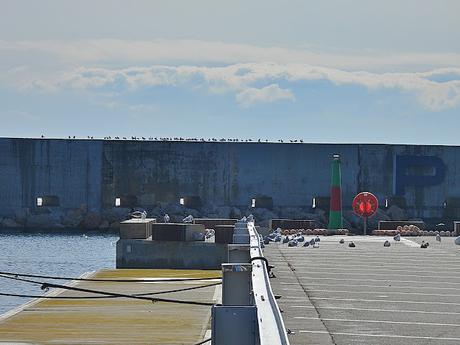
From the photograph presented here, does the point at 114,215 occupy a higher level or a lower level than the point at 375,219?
higher

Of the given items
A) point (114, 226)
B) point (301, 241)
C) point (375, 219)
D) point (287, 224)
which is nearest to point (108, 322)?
point (301, 241)

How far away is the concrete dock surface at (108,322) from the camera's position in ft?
64.5

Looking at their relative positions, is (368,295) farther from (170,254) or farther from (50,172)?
(50,172)

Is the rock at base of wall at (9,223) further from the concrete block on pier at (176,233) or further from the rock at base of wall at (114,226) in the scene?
the concrete block on pier at (176,233)

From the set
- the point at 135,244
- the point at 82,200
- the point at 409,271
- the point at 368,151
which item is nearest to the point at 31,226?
the point at 82,200

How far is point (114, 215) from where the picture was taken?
244 ft

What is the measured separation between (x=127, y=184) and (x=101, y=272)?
3716cm

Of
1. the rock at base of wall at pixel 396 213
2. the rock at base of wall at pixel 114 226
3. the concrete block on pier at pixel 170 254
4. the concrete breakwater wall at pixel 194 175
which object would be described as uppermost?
the concrete breakwater wall at pixel 194 175

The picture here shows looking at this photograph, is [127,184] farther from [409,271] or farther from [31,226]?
[409,271]

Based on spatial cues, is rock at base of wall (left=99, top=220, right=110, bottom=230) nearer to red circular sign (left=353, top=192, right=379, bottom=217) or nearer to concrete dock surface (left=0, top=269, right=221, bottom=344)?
red circular sign (left=353, top=192, right=379, bottom=217)

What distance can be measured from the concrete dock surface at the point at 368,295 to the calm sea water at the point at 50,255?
10.6m

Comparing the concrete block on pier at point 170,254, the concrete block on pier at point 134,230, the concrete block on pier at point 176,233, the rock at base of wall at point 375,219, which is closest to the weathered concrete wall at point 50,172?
the rock at base of wall at point 375,219

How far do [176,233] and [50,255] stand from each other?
1681 centimetres

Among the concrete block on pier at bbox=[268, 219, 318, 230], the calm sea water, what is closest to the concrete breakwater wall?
the calm sea water
